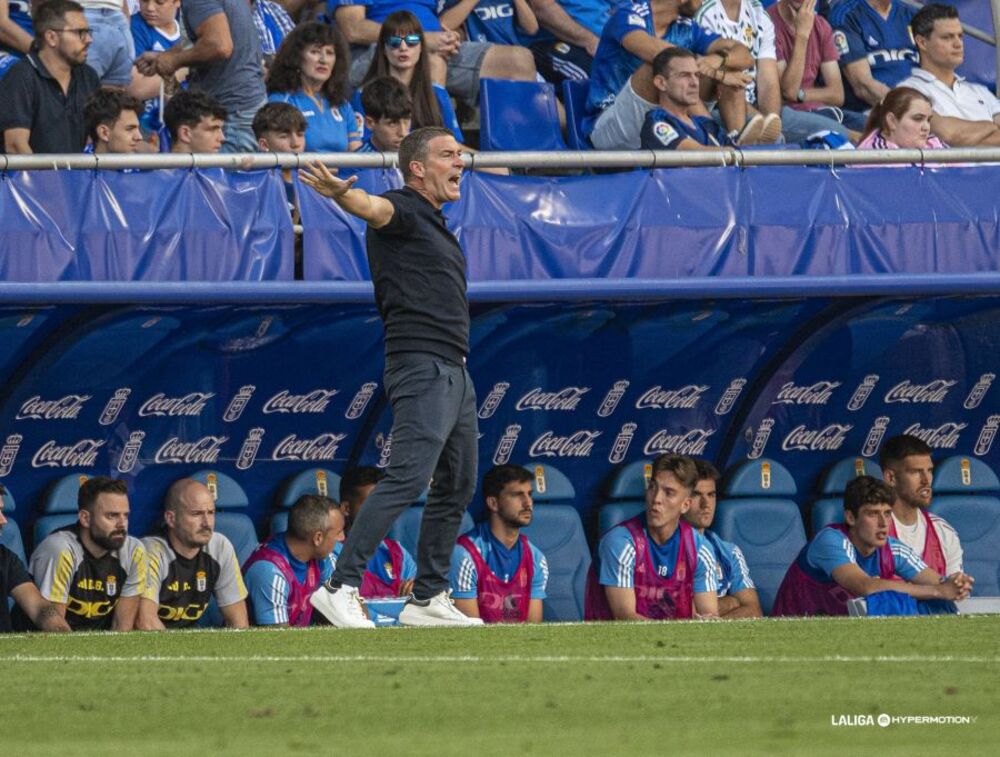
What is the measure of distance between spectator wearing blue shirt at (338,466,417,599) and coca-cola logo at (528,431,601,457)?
1.10 metres

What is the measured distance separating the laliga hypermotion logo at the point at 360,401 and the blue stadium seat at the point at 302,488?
329 millimetres

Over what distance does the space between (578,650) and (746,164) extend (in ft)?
14.4

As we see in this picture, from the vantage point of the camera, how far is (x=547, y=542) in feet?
34.9

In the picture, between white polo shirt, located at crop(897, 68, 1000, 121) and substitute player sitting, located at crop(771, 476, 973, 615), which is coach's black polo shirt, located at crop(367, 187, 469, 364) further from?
white polo shirt, located at crop(897, 68, 1000, 121)

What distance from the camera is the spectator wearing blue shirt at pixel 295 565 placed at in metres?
9.77

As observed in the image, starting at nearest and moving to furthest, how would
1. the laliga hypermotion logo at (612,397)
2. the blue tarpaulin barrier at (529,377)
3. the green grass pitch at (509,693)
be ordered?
1. the green grass pitch at (509,693)
2. the blue tarpaulin barrier at (529,377)
3. the laliga hypermotion logo at (612,397)

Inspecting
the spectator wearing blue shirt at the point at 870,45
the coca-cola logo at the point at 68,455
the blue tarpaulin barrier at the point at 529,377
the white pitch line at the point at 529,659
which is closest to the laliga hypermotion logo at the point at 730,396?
the blue tarpaulin barrier at the point at 529,377

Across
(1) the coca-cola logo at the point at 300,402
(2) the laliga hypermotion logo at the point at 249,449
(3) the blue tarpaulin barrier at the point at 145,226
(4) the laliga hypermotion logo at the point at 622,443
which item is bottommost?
(4) the laliga hypermotion logo at the point at 622,443

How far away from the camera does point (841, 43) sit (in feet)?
46.5

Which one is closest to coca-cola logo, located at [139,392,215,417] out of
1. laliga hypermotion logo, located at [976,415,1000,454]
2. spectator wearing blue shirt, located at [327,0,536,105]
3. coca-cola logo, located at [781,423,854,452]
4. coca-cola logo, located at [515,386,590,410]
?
coca-cola logo, located at [515,386,590,410]

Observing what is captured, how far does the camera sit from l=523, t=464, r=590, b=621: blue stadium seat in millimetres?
10562

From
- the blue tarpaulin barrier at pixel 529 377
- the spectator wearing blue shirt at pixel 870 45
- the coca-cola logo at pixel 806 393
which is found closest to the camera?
the blue tarpaulin barrier at pixel 529 377

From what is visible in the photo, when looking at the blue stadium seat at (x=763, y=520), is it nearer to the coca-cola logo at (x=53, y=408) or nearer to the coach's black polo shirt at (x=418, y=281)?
the coca-cola logo at (x=53, y=408)

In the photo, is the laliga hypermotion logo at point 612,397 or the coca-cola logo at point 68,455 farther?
the laliga hypermotion logo at point 612,397
